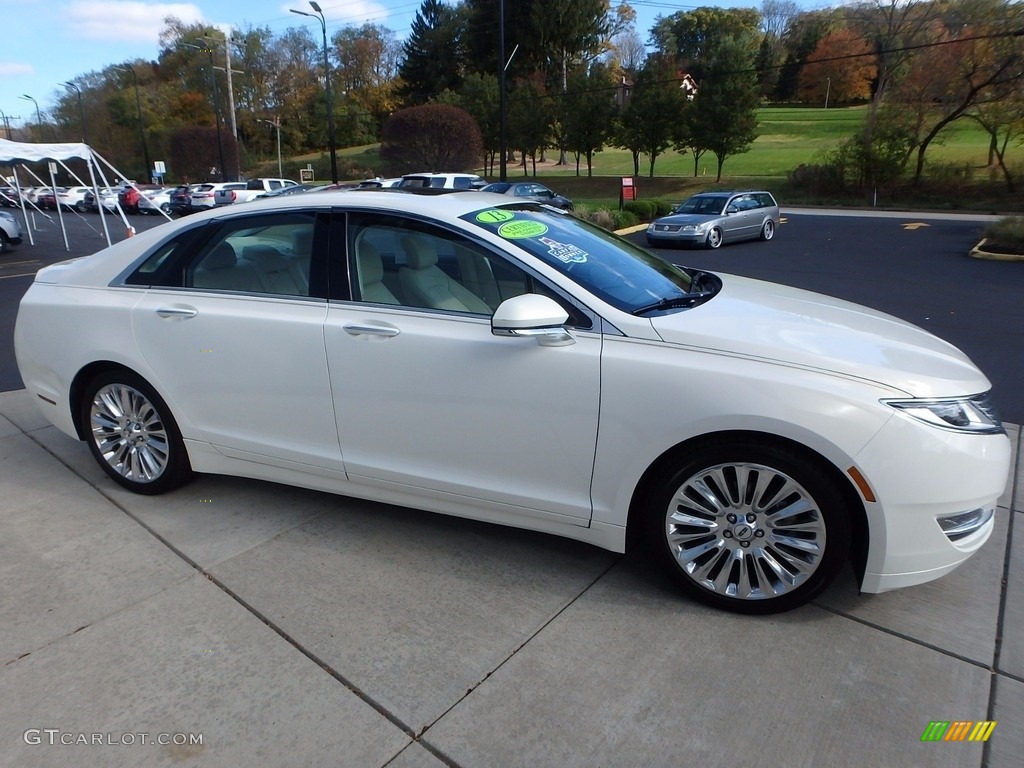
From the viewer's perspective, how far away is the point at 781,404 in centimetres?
261

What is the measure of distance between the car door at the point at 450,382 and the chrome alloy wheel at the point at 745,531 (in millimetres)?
411

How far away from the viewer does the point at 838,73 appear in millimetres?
67438

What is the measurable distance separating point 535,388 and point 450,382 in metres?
0.38

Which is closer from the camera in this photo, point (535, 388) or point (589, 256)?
point (535, 388)

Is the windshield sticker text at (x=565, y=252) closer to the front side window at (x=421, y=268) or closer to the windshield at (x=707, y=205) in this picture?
the front side window at (x=421, y=268)

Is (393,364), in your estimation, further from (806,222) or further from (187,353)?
(806,222)

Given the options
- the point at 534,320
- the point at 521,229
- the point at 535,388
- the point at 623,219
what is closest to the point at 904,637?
the point at 535,388

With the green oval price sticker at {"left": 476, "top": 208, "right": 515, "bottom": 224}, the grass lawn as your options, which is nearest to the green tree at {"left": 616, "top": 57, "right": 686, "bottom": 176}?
the grass lawn

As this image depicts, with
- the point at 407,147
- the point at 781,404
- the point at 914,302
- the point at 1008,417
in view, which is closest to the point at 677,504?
the point at 781,404

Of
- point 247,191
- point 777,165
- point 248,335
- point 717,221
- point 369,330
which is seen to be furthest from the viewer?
point 777,165

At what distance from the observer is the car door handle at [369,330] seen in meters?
3.18

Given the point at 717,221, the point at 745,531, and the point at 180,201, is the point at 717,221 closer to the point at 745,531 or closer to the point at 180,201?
the point at 745,531

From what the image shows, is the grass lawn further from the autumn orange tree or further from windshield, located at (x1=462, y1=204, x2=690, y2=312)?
windshield, located at (x1=462, y1=204, x2=690, y2=312)

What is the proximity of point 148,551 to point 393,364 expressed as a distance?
59.0 inches
